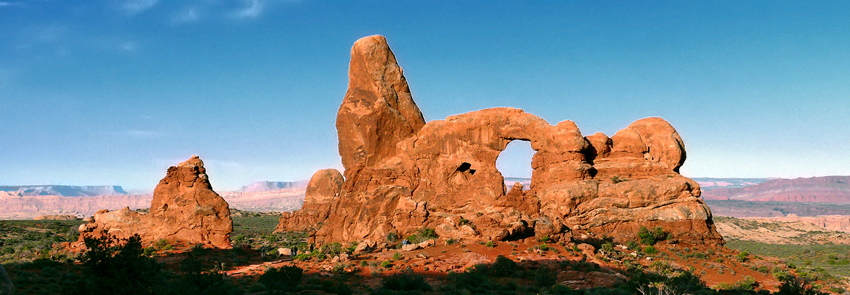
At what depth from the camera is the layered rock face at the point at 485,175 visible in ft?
129

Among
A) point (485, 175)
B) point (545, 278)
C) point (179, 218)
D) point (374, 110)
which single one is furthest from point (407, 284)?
point (374, 110)

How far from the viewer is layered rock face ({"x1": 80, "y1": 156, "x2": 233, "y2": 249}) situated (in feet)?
115

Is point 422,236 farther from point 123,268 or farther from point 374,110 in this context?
point 123,268

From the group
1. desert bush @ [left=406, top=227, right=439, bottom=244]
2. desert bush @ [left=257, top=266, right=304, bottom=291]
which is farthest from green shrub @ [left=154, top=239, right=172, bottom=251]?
desert bush @ [left=406, top=227, right=439, bottom=244]

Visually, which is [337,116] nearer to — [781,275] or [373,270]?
[373,270]

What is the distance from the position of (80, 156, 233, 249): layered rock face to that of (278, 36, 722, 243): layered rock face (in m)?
11.2

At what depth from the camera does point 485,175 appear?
139ft

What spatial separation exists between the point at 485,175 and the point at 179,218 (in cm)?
2151

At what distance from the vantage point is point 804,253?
64125 millimetres

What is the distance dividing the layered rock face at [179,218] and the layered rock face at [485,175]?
11.2m

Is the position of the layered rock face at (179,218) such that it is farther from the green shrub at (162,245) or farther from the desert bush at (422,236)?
the desert bush at (422,236)

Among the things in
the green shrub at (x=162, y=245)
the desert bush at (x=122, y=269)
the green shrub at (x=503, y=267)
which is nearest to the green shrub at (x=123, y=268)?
the desert bush at (x=122, y=269)

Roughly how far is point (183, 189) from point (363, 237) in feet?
43.8

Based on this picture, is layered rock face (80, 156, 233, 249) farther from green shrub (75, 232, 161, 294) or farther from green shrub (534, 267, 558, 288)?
green shrub (534, 267, 558, 288)
